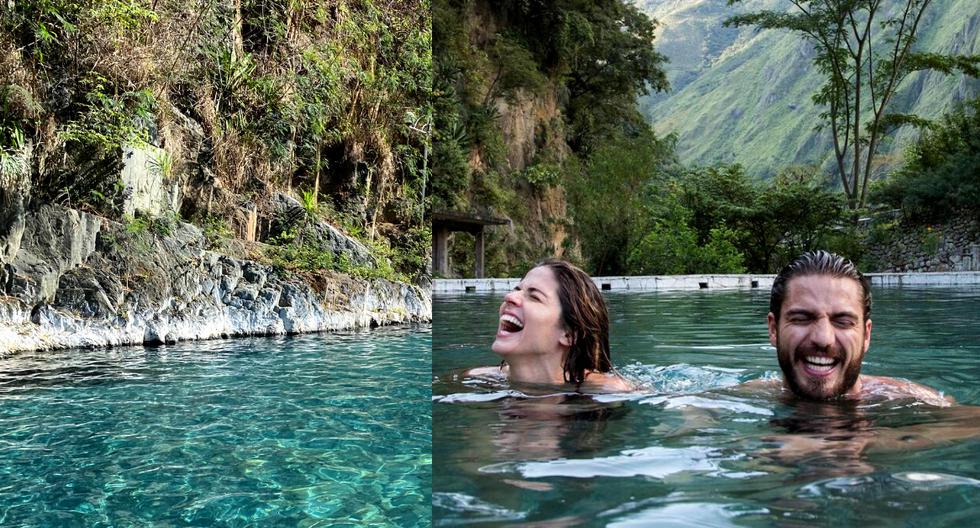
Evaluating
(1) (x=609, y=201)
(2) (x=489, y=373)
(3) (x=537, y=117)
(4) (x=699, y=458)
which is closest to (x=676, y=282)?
(1) (x=609, y=201)

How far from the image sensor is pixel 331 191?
1299cm

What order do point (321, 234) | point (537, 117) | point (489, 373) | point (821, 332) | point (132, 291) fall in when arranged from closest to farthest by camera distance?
point (821, 332), point (489, 373), point (132, 291), point (321, 234), point (537, 117)

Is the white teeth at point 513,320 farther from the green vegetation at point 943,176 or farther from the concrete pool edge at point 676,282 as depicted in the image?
the green vegetation at point 943,176

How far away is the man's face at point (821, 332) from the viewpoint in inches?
77.3

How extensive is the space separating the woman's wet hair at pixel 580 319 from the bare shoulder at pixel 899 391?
72 cm

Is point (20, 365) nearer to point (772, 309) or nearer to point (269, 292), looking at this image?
point (269, 292)

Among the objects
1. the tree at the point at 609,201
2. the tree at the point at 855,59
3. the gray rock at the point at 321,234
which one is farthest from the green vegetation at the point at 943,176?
Result: the gray rock at the point at 321,234

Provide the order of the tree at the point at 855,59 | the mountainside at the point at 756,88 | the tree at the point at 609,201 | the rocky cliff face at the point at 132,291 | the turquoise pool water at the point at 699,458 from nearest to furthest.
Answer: the turquoise pool water at the point at 699,458 → the rocky cliff face at the point at 132,291 → the tree at the point at 609,201 → the tree at the point at 855,59 → the mountainside at the point at 756,88

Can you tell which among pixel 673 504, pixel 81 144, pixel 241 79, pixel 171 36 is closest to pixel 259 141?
pixel 241 79

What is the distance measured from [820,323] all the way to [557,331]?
690 mm

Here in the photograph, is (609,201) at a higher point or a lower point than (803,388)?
higher

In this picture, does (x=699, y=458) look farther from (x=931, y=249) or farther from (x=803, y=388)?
(x=931, y=249)

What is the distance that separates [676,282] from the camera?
12.5m

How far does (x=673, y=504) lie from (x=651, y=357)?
9.01ft
